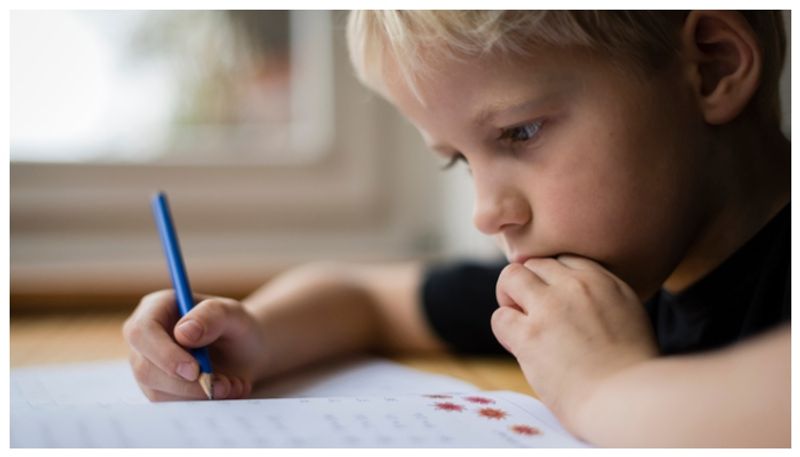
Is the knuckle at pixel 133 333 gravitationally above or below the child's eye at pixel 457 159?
below

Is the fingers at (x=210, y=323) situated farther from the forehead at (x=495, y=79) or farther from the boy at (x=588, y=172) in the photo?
the forehead at (x=495, y=79)

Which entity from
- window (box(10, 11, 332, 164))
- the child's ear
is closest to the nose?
the child's ear

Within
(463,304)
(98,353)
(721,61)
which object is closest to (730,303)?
(721,61)

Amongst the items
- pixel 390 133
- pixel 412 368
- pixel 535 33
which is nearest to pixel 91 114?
pixel 390 133

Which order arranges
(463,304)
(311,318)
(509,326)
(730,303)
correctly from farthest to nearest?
(463,304), (311,318), (730,303), (509,326)

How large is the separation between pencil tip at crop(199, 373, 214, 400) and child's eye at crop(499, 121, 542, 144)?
0.61 ft

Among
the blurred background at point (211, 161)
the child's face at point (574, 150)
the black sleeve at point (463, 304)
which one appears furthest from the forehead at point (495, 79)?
the blurred background at point (211, 161)

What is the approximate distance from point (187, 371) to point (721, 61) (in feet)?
1.04

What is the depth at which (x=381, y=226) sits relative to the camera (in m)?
1.19

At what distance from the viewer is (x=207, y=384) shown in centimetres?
41

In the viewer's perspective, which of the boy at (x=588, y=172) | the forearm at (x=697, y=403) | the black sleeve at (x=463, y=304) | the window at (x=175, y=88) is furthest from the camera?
the window at (x=175, y=88)

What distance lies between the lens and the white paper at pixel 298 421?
0.32 m

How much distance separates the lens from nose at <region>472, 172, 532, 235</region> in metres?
0.43

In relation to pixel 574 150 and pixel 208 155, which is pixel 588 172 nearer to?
pixel 574 150
